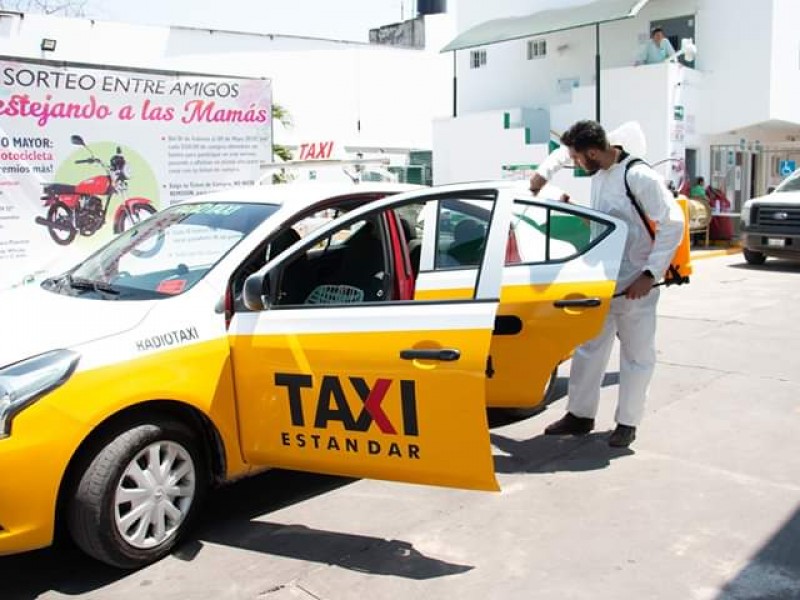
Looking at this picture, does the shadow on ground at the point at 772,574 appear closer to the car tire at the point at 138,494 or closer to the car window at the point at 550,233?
the car window at the point at 550,233

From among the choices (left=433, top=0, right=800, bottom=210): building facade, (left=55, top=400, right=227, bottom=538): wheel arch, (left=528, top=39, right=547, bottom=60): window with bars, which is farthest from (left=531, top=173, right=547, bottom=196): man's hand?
(left=528, top=39, right=547, bottom=60): window with bars

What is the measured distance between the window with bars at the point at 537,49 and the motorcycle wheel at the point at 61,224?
1722cm

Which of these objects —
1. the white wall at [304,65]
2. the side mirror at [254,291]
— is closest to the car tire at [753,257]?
the side mirror at [254,291]

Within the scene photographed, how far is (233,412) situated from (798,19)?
20542 mm

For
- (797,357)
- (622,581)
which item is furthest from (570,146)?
(797,357)

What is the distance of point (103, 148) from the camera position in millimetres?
8766

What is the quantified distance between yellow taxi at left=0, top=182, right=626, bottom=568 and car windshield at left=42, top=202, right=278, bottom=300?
0.01 meters

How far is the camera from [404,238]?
15.4 feet

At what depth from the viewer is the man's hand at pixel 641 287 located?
4.68 metres

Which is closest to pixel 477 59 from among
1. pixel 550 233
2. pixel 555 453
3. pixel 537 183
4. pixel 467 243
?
pixel 537 183

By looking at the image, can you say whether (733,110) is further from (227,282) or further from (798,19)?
(227,282)

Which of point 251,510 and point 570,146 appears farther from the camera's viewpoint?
point 570,146

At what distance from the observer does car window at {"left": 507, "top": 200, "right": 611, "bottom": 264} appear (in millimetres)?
4699

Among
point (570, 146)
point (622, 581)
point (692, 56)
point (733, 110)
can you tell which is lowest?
point (622, 581)
